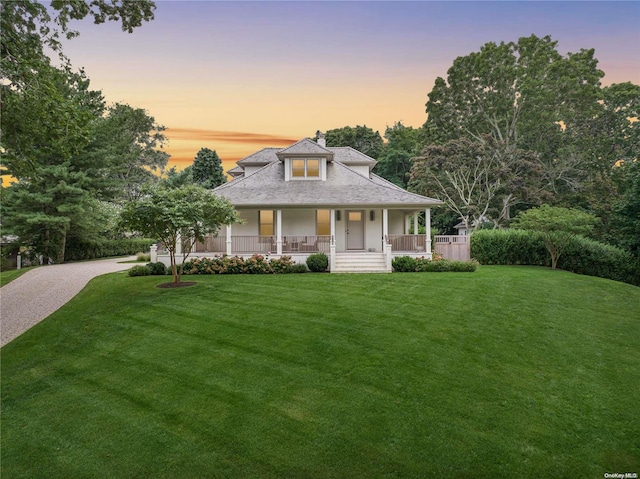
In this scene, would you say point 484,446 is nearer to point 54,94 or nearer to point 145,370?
point 145,370

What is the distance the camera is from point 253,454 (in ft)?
14.6

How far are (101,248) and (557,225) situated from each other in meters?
31.4

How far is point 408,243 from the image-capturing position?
19.0 m


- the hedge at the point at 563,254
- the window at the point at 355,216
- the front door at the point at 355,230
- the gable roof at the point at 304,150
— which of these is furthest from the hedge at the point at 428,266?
the gable roof at the point at 304,150

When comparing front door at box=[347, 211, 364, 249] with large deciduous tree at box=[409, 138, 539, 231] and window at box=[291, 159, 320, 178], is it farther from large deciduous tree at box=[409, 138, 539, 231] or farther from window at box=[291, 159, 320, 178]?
large deciduous tree at box=[409, 138, 539, 231]

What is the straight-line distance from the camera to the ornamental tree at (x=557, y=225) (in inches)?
725

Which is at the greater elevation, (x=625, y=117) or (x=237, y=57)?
(x=625, y=117)

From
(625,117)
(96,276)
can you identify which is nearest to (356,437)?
(96,276)

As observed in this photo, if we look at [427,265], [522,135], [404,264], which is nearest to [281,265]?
[404,264]

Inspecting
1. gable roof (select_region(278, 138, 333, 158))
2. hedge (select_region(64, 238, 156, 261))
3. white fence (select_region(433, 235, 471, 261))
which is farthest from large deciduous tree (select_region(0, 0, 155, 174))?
white fence (select_region(433, 235, 471, 261))

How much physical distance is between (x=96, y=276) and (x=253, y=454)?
1642 centimetres

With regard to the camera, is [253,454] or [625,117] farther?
[625,117]

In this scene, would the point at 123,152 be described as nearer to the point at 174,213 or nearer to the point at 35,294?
the point at 35,294

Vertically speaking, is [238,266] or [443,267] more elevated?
[238,266]
